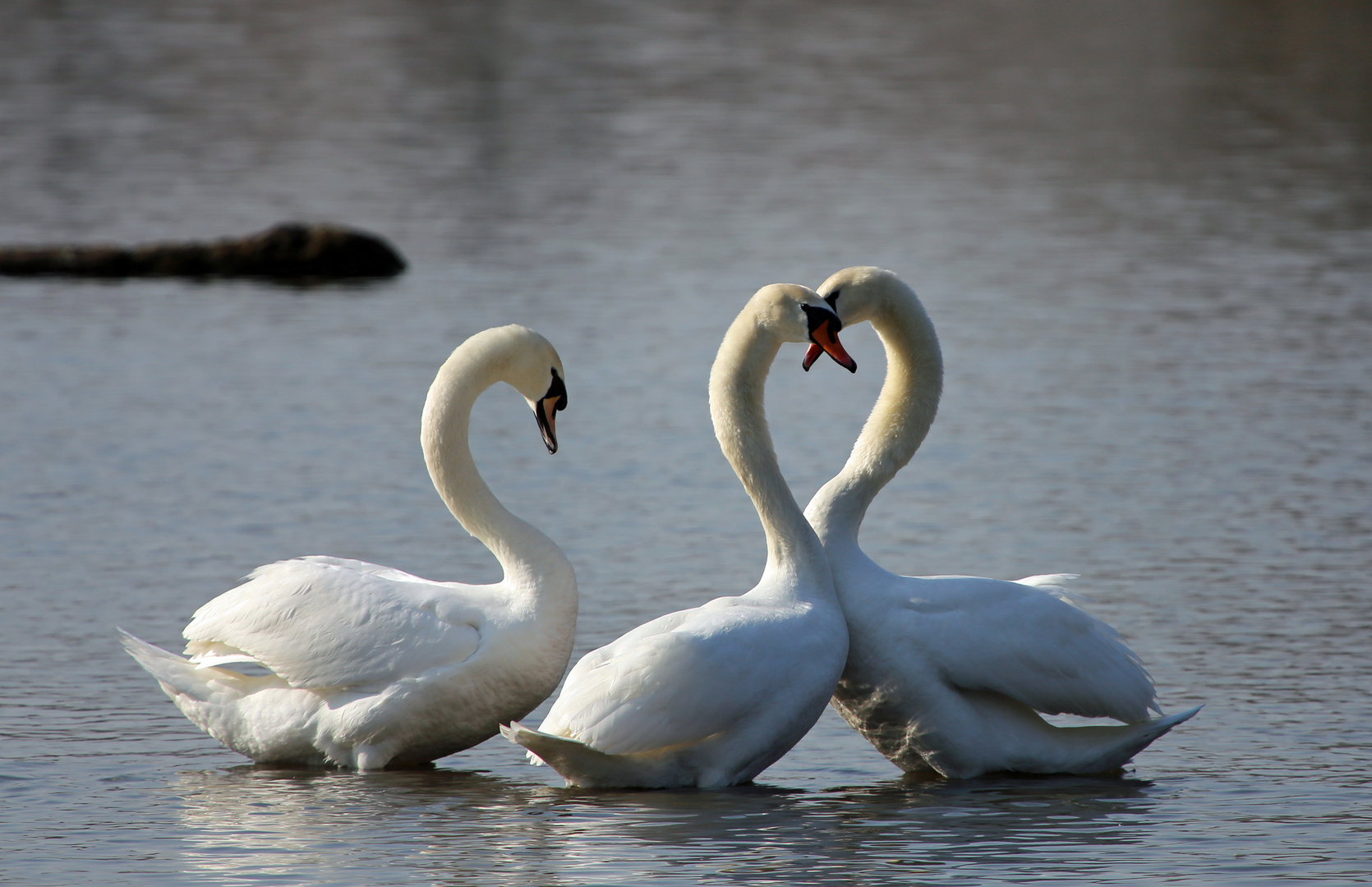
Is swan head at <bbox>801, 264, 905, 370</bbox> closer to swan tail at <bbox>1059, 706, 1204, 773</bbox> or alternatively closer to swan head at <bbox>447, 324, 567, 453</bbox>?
swan head at <bbox>447, 324, 567, 453</bbox>

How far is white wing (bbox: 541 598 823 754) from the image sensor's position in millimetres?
6914

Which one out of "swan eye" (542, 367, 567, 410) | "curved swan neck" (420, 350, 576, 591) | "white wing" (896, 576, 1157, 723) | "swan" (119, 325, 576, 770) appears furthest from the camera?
"swan eye" (542, 367, 567, 410)

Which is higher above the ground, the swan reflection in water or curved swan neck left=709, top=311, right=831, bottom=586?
curved swan neck left=709, top=311, right=831, bottom=586

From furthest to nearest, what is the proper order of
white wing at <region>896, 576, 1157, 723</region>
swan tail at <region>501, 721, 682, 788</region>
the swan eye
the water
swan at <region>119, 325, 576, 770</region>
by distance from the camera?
the swan eye
swan at <region>119, 325, 576, 770</region>
white wing at <region>896, 576, 1157, 723</region>
swan tail at <region>501, 721, 682, 788</region>
the water

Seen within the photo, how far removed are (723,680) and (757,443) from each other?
1135mm

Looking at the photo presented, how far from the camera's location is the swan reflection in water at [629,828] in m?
6.36

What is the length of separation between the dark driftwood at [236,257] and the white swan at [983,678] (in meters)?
14.8

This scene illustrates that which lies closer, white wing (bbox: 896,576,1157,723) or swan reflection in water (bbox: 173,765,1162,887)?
swan reflection in water (bbox: 173,765,1162,887)

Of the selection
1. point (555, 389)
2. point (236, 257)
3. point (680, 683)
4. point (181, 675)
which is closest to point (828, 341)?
point (555, 389)

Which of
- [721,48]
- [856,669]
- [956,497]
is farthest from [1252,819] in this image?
[721,48]

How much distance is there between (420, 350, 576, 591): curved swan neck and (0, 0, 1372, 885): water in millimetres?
774

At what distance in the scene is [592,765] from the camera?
716 cm

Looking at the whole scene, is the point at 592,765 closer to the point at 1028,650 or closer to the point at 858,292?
the point at 1028,650

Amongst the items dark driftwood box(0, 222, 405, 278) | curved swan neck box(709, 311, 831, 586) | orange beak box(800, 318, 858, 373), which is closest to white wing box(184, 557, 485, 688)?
curved swan neck box(709, 311, 831, 586)
